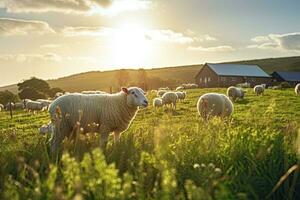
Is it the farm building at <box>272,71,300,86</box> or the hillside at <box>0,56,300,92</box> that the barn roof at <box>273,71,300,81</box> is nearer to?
the farm building at <box>272,71,300,86</box>

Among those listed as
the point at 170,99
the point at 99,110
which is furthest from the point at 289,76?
the point at 99,110

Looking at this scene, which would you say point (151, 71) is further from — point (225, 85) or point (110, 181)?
point (110, 181)

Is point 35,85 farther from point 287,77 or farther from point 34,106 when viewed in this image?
point 287,77

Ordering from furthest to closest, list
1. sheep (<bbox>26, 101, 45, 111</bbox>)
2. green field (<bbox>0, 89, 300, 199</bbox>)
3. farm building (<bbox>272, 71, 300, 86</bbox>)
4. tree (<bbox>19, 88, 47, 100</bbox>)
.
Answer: farm building (<bbox>272, 71, 300, 86</bbox>), tree (<bbox>19, 88, 47, 100</bbox>), sheep (<bbox>26, 101, 45, 111</bbox>), green field (<bbox>0, 89, 300, 199</bbox>)

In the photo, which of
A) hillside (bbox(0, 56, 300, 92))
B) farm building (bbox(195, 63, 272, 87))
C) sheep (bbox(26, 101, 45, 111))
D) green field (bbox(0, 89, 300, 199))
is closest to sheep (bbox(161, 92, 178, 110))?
sheep (bbox(26, 101, 45, 111))

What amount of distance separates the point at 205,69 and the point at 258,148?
98.3 metres

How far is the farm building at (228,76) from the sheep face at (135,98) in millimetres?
87338

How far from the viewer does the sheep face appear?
11875 millimetres

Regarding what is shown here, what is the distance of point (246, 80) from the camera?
331ft

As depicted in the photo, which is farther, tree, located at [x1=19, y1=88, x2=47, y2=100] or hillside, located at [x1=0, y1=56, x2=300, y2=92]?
hillside, located at [x1=0, y1=56, x2=300, y2=92]

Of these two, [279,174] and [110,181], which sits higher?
[110,181]

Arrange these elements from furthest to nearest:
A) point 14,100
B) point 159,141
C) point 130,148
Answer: point 14,100 → point 130,148 → point 159,141

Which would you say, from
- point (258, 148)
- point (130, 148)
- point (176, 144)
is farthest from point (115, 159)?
point (258, 148)

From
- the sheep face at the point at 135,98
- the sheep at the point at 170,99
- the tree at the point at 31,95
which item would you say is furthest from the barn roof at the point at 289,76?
the sheep face at the point at 135,98
